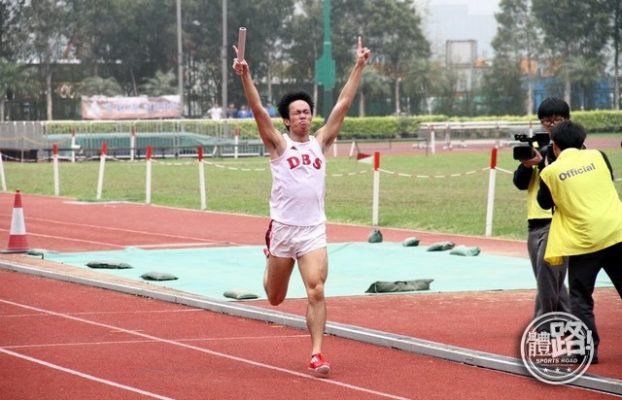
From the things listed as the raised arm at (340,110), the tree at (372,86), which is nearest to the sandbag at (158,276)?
the raised arm at (340,110)

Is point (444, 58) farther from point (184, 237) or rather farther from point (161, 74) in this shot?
point (184, 237)

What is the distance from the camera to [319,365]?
9992 mm

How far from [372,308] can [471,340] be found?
229 cm

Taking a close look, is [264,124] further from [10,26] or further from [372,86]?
[372,86]

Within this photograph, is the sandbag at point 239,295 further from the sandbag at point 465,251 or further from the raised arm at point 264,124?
the sandbag at point 465,251

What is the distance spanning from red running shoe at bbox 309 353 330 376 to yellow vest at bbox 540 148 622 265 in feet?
5.81

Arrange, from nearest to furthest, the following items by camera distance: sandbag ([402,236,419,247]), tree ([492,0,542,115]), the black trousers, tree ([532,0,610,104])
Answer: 1. the black trousers
2. sandbag ([402,236,419,247])
3. tree ([532,0,610,104])
4. tree ([492,0,542,115])

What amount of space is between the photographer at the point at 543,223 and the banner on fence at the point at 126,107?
185 ft

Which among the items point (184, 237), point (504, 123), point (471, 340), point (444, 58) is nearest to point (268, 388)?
point (471, 340)

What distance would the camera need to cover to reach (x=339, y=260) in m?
18.5

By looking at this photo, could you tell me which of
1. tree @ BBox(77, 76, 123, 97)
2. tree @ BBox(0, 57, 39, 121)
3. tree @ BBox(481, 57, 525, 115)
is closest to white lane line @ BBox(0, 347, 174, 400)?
tree @ BBox(0, 57, 39, 121)

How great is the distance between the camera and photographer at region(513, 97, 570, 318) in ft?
34.5

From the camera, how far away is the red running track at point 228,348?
9.59 m

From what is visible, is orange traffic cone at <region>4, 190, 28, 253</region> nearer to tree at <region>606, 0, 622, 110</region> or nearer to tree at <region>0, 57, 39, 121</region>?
tree at <region>606, 0, 622, 110</region>
